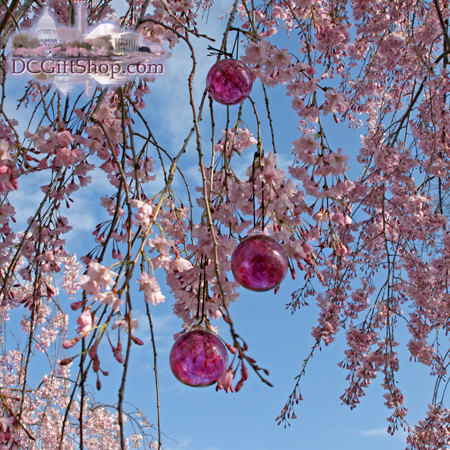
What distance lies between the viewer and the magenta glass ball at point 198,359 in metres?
0.87

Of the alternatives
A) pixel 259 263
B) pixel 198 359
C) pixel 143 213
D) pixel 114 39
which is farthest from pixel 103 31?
pixel 198 359

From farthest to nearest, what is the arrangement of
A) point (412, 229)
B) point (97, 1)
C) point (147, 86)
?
point (412, 229) → point (97, 1) → point (147, 86)

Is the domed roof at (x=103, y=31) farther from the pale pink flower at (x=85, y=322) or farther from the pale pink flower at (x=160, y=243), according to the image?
the pale pink flower at (x=85, y=322)

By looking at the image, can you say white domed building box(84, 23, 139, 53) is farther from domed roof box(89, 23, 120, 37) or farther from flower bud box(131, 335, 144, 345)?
flower bud box(131, 335, 144, 345)

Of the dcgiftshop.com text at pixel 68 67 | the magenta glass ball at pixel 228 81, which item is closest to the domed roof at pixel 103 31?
the dcgiftshop.com text at pixel 68 67

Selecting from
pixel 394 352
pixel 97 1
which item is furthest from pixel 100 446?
pixel 97 1

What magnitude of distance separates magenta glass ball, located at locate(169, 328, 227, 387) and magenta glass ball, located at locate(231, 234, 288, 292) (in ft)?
0.50

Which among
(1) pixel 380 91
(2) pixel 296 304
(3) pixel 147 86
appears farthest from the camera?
(1) pixel 380 91

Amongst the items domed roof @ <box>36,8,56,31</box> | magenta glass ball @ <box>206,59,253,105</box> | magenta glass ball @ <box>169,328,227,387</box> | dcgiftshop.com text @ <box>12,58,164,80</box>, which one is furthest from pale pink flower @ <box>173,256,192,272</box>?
domed roof @ <box>36,8,56,31</box>

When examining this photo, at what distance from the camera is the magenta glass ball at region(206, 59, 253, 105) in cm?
118

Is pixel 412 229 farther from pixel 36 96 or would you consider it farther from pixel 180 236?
pixel 36 96

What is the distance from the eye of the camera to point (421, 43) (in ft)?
10.5

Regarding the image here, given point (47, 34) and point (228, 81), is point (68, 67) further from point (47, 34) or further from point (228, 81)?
point (228, 81)

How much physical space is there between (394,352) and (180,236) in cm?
226
